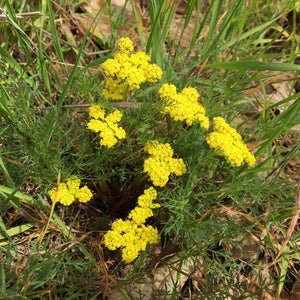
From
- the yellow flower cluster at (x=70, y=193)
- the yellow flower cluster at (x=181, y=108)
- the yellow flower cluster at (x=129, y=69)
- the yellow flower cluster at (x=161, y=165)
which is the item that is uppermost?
the yellow flower cluster at (x=129, y=69)

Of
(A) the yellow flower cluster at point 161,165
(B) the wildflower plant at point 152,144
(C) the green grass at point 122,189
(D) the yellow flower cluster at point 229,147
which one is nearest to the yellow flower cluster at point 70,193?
(C) the green grass at point 122,189

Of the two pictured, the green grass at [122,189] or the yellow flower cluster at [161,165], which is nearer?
the yellow flower cluster at [161,165]

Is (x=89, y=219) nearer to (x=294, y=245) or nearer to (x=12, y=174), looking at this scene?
(x=12, y=174)

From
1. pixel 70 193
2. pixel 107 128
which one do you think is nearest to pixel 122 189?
pixel 70 193

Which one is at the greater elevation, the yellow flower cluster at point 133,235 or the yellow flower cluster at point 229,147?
the yellow flower cluster at point 229,147

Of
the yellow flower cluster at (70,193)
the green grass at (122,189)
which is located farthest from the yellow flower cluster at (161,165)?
the yellow flower cluster at (70,193)

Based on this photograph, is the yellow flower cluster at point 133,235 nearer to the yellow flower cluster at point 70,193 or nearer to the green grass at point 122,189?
the green grass at point 122,189

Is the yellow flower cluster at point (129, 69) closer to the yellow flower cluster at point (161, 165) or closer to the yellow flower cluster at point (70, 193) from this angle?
the yellow flower cluster at point (161, 165)
